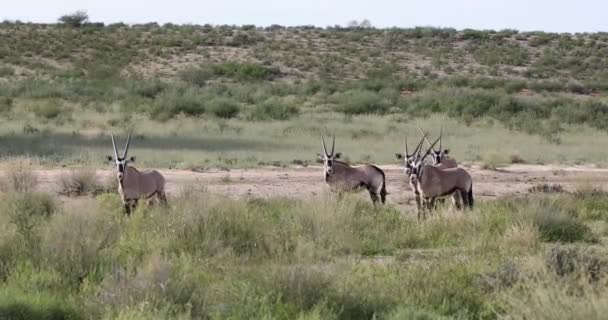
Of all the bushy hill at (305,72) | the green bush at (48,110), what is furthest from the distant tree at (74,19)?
the green bush at (48,110)

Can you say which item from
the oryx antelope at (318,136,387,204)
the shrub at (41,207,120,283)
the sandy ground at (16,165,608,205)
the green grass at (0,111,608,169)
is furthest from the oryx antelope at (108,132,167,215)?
the green grass at (0,111,608,169)

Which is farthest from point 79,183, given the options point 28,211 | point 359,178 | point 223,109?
point 223,109

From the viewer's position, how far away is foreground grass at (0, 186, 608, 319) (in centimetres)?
1059

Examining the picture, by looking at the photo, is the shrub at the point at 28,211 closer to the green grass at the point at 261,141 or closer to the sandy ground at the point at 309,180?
the sandy ground at the point at 309,180

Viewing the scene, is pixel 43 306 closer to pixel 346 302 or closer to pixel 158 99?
pixel 346 302

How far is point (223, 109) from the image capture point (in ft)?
142

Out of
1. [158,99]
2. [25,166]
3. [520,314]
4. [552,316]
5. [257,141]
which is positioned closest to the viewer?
[552,316]

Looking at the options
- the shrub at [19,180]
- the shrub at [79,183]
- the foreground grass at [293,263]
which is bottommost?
the shrub at [79,183]

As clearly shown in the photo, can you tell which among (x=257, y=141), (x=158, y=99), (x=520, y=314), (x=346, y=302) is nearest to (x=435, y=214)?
(x=346, y=302)

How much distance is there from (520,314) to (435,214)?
26.7 feet

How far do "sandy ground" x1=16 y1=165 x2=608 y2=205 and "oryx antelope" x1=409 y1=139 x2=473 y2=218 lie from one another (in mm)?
3384

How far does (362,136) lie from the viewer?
36688 mm

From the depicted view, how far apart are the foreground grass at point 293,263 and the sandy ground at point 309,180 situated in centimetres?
566

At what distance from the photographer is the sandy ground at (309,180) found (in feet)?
77.4
